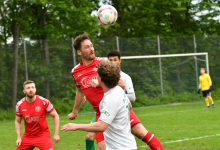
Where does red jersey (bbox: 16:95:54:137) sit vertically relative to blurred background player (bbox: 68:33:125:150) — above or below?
below

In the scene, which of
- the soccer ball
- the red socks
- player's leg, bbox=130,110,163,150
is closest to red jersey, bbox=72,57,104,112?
player's leg, bbox=130,110,163,150

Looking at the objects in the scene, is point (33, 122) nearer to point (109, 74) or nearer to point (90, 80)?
point (90, 80)

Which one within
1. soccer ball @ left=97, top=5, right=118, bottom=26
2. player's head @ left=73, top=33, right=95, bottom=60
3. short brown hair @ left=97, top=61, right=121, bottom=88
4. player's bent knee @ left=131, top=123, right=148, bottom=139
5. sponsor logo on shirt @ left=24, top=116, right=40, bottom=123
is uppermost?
soccer ball @ left=97, top=5, right=118, bottom=26

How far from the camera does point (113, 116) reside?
11.2 ft

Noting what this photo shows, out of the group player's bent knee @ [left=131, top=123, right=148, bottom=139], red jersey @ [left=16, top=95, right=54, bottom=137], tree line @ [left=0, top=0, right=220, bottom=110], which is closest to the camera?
player's bent knee @ [left=131, top=123, right=148, bottom=139]

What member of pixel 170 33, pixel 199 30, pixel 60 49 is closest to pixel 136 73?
pixel 60 49

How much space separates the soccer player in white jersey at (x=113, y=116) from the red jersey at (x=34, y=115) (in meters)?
2.11

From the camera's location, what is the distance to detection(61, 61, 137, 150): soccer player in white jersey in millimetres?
3426

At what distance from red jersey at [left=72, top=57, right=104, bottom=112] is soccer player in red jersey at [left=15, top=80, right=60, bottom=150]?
0.75 meters

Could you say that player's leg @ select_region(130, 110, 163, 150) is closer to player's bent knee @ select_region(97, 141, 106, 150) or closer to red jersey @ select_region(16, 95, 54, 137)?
player's bent knee @ select_region(97, 141, 106, 150)

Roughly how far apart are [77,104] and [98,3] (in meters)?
20.6

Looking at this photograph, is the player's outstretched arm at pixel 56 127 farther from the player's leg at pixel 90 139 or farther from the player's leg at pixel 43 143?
the player's leg at pixel 90 139

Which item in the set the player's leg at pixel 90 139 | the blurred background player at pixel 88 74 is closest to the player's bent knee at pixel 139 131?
the blurred background player at pixel 88 74

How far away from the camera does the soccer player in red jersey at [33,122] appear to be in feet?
17.2
